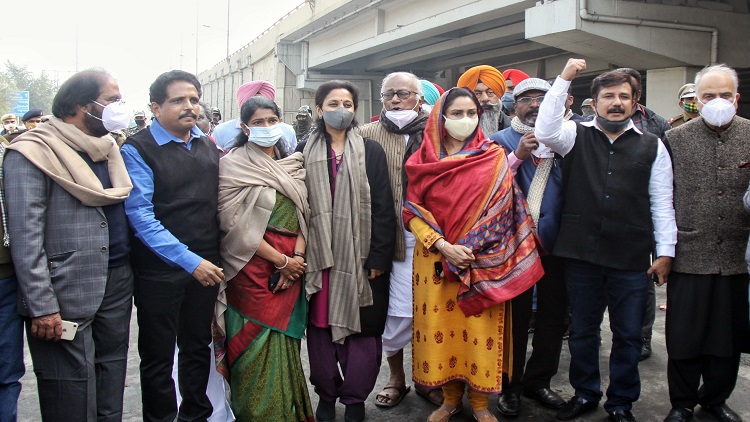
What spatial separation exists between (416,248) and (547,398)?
116cm

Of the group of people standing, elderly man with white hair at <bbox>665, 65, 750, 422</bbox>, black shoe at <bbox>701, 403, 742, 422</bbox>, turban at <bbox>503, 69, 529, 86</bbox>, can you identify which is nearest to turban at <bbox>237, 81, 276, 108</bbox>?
the group of people standing

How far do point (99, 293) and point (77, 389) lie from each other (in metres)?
0.41

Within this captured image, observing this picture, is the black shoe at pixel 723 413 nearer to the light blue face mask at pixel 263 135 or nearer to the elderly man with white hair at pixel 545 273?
the elderly man with white hair at pixel 545 273

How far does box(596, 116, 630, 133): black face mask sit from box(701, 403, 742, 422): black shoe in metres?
1.60

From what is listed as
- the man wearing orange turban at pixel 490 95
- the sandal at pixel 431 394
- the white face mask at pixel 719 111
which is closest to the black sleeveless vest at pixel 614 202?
the white face mask at pixel 719 111

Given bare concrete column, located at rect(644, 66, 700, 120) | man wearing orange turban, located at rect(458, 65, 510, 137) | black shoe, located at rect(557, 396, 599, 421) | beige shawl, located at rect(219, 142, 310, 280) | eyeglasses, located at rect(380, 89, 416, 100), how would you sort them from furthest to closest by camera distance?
bare concrete column, located at rect(644, 66, 700, 120) < man wearing orange turban, located at rect(458, 65, 510, 137) < eyeglasses, located at rect(380, 89, 416, 100) < black shoe, located at rect(557, 396, 599, 421) < beige shawl, located at rect(219, 142, 310, 280)

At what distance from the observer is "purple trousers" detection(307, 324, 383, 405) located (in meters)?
3.30

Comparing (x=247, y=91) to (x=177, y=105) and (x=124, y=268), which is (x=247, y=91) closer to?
(x=177, y=105)

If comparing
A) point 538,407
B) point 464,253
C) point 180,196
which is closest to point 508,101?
point 464,253

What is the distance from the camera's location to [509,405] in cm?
337

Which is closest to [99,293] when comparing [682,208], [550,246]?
[550,246]

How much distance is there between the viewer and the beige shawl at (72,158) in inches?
96.7

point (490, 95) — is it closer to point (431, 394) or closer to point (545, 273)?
point (545, 273)

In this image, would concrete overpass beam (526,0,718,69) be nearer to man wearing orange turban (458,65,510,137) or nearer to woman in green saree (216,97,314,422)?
man wearing orange turban (458,65,510,137)
